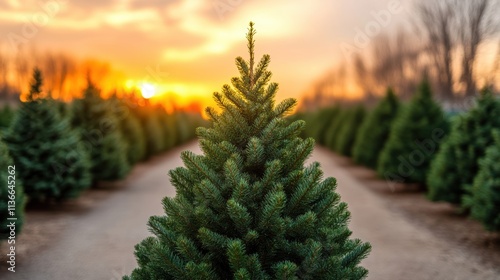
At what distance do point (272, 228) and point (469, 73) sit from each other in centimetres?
4462

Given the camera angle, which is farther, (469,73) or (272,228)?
(469,73)

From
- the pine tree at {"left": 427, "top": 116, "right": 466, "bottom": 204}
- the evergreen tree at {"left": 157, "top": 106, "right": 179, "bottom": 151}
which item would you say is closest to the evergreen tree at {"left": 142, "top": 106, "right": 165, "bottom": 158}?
the evergreen tree at {"left": 157, "top": 106, "right": 179, "bottom": 151}

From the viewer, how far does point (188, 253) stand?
118 inches

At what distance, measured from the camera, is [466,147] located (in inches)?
455

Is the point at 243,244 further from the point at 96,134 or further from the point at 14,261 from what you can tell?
the point at 96,134

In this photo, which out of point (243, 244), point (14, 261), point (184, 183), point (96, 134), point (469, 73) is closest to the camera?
point (243, 244)

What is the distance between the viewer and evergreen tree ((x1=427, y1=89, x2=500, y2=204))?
1125 centimetres

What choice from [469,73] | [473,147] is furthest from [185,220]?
[469,73]

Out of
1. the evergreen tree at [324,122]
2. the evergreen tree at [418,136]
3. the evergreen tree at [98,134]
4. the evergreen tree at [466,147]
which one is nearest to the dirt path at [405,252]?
the evergreen tree at [466,147]

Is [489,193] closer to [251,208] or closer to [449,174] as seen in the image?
[449,174]

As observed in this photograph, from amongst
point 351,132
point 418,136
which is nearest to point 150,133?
point 351,132

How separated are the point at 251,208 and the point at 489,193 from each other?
694cm

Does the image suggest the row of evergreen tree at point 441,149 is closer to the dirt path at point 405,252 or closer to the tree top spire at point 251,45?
the dirt path at point 405,252

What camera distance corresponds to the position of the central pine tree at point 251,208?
296 cm
